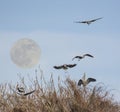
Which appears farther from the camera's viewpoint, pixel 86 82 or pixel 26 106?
pixel 26 106

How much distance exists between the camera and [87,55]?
49.4ft

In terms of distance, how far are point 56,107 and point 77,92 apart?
119 cm

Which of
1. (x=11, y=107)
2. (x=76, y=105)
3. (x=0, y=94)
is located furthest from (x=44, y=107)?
(x=0, y=94)

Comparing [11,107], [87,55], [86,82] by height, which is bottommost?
[11,107]

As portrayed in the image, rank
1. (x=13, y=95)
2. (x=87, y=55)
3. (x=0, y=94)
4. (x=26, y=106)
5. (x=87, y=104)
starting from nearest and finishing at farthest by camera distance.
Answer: (x=87, y=55) → (x=87, y=104) → (x=26, y=106) → (x=13, y=95) → (x=0, y=94)

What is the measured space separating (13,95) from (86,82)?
4.77 m

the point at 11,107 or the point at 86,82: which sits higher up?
the point at 86,82

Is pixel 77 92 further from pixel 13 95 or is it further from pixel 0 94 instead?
pixel 0 94

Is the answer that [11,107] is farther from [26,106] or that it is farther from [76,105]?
[76,105]

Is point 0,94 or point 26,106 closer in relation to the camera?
point 26,106

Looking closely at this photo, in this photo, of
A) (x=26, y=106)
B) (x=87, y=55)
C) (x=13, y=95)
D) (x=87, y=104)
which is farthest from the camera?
(x=13, y=95)

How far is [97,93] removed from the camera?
16.6 meters

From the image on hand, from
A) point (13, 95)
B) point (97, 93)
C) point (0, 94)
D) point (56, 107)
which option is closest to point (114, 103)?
Result: point (97, 93)

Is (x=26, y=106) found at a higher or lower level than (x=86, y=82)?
lower
